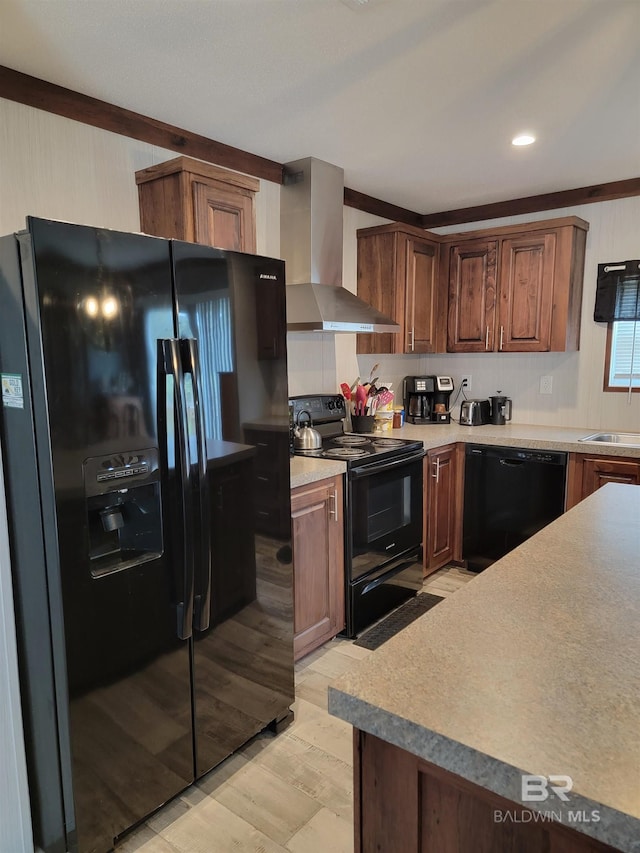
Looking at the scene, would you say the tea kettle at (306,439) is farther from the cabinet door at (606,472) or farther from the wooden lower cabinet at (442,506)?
the cabinet door at (606,472)

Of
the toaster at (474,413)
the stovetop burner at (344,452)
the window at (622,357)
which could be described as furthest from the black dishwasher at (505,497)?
the stovetop burner at (344,452)

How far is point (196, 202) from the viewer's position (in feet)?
7.60

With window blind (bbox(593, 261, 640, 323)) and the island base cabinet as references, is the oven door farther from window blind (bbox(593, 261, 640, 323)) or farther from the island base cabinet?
the island base cabinet

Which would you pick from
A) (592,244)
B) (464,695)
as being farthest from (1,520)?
(592,244)

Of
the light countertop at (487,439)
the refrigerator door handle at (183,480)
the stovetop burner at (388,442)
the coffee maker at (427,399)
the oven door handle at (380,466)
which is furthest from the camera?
the coffee maker at (427,399)

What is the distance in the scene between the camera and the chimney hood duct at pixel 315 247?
2.99m

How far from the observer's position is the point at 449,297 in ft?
13.4

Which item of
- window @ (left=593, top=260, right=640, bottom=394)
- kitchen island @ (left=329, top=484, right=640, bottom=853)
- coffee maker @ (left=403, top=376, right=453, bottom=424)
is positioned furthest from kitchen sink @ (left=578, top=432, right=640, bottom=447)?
kitchen island @ (left=329, top=484, right=640, bottom=853)

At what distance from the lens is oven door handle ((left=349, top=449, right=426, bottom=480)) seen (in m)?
2.81

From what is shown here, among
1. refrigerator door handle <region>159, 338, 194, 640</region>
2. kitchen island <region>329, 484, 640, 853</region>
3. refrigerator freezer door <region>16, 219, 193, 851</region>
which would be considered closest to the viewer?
kitchen island <region>329, 484, 640, 853</region>

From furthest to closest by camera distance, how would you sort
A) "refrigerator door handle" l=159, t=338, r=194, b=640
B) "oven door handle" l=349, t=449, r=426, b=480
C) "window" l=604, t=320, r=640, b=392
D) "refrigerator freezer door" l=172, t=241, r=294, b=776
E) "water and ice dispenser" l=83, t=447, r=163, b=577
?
"window" l=604, t=320, r=640, b=392 → "oven door handle" l=349, t=449, r=426, b=480 → "refrigerator freezer door" l=172, t=241, r=294, b=776 → "refrigerator door handle" l=159, t=338, r=194, b=640 → "water and ice dispenser" l=83, t=447, r=163, b=577

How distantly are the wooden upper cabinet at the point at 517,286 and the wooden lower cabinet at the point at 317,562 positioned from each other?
184cm

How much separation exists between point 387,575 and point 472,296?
2072 millimetres

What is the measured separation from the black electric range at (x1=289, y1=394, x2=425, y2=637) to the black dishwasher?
49 centimetres
